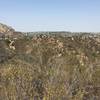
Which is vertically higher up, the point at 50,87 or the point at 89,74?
the point at 50,87

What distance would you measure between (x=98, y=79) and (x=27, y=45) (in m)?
62.5

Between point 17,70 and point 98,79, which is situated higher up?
point 17,70

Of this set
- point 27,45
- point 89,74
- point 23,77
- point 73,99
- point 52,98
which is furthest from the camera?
point 27,45

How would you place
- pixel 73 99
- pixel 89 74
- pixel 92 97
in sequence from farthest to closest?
1. pixel 89 74
2. pixel 92 97
3. pixel 73 99

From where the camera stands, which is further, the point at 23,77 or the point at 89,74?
the point at 89,74

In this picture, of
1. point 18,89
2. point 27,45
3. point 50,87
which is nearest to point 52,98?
point 50,87

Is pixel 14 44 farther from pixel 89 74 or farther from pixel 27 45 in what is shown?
pixel 89 74

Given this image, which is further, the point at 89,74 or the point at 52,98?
the point at 89,74

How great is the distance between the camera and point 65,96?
50.8 ft

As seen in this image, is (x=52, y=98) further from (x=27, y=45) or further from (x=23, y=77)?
(x=27, y=45)

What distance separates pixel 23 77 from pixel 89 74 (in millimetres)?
13852

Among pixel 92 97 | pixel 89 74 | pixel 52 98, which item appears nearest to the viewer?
pixel 52 98

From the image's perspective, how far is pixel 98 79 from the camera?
101ft

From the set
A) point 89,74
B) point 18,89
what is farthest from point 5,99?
point 89,74
